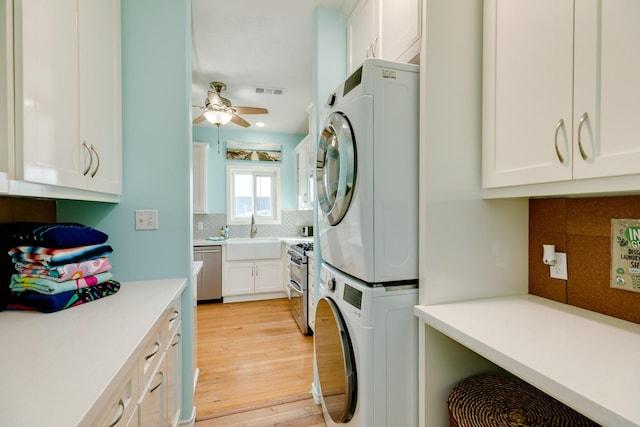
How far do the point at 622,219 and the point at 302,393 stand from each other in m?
2.00

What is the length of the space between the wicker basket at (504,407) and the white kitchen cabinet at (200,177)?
3958 mm

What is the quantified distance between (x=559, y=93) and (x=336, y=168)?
2.75 ft

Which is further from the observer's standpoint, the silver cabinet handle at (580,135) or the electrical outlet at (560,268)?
the electrical outlet at (560,268)


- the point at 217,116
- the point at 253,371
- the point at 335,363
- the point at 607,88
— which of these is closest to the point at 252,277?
the point at 253,371

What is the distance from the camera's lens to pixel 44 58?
919mm

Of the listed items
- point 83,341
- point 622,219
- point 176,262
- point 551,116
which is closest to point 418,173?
point 551,116

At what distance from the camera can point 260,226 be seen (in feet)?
15.5

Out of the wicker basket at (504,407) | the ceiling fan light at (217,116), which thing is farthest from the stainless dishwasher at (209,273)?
the wicker basket at (504,407)

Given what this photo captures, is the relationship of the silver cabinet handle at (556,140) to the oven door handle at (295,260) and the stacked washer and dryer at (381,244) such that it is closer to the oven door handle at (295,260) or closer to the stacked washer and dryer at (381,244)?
the stacked washer and dryer at (381,244)

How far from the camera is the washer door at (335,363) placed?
120cm

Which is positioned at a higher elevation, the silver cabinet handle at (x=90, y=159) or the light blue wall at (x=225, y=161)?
the light blue wall at (x=225, y=161)

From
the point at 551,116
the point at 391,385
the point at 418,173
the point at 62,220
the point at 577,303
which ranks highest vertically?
the point at 551,116

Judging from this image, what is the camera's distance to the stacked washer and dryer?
3.72ft

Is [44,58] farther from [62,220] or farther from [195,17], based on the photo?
[195,17]
